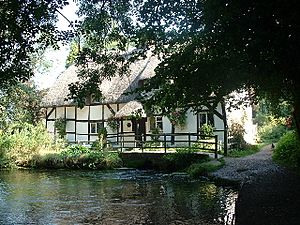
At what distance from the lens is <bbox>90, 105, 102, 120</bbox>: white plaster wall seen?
3188 centimetres

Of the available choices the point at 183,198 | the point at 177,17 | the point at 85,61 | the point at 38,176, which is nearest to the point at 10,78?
the point at 85,61

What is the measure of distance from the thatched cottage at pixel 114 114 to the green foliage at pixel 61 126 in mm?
304

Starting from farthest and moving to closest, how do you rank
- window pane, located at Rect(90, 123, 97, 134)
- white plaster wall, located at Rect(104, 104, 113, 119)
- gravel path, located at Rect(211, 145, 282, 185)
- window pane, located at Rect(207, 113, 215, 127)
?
window pane, located at Rect(90, 123, 97, 134)
white plaster wall, located at Rect(104, 104, 113, 119)
window pane, located at Rect(207, 113, 215, 127)
gravel path, located at Rect(211, 145, 282, 185)

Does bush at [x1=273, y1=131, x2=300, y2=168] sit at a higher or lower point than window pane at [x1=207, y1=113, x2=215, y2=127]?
lower

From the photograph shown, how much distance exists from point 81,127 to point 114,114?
3.72 m

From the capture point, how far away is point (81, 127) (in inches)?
1288

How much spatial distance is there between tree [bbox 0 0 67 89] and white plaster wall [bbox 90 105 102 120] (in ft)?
77.7

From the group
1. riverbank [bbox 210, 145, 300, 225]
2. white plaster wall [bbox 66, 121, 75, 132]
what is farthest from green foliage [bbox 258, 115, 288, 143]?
riverbank [bbox 210, 145, 300, 225]

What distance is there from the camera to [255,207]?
27.1 feet

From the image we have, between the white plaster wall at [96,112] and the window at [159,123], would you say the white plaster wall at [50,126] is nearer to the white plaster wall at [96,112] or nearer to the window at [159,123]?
the white plaster wall at [96,112]

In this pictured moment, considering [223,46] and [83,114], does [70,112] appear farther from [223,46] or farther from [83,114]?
[223,46]

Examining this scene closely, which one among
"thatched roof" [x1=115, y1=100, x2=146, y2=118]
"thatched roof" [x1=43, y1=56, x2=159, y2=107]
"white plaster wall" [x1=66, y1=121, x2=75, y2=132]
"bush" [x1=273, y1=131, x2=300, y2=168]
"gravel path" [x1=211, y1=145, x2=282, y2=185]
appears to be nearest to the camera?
"gravel path" [x1=211, y1=145, x2=282, y2=185]

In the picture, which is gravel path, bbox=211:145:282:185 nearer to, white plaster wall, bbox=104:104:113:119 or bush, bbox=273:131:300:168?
bush, bbox=273:131:300:168

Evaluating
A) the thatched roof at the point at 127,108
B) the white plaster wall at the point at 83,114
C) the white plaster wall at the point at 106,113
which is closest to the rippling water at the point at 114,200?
the thatched roof at the point at 127,108
